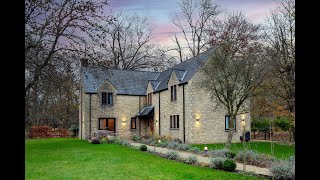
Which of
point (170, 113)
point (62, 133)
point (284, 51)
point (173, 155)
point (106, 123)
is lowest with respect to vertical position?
point (62, 133)

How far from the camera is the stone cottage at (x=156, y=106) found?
1877cm

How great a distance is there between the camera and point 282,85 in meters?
17.7

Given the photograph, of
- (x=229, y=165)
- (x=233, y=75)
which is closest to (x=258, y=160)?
(x=229, y=165)

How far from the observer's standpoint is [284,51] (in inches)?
677

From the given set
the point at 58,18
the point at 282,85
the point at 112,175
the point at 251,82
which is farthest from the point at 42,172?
the point at 282,85

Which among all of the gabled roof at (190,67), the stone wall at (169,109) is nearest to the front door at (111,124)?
the stone wall at (169,109)

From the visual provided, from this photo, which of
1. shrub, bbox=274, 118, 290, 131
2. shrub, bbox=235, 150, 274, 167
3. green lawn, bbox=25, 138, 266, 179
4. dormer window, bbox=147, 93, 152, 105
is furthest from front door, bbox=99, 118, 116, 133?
shrub, bbox=235, 150, 274, 167

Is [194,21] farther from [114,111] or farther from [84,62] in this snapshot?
[84,62]

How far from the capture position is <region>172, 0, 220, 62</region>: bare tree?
23014mm

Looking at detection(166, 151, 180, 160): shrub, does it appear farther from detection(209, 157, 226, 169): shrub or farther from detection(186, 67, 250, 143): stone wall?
detection(186, 67, 250, 143): stone wall

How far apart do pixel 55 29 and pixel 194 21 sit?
20825mm

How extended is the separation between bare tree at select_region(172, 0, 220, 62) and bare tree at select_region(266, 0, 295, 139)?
5508 mm

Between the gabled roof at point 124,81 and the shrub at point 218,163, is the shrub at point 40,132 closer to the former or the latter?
the gabled roof at point 124,81
